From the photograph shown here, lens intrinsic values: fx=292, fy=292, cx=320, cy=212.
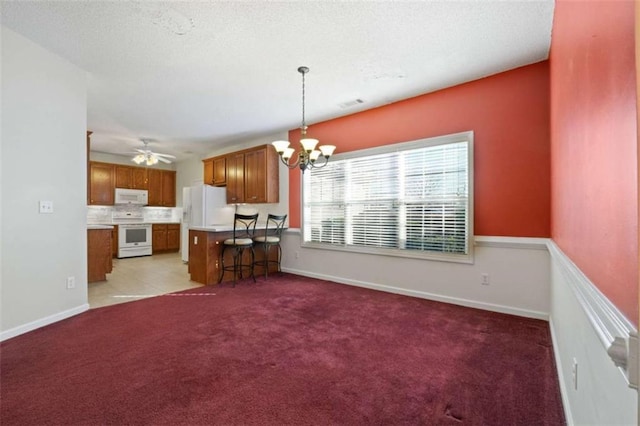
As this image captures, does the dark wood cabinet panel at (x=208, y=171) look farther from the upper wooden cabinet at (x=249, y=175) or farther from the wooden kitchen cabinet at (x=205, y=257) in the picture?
the wooden kitchen cabinet at (x=205, y=257)

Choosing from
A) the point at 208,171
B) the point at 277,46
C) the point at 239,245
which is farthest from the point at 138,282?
the point at 277,46

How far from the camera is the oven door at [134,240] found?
7121 millimetres

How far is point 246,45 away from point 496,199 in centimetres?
302

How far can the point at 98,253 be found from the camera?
458cm

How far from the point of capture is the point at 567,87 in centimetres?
168

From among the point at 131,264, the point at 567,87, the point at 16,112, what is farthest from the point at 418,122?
the point at 131,264

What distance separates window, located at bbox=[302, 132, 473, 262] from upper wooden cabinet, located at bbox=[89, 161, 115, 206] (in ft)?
17.9

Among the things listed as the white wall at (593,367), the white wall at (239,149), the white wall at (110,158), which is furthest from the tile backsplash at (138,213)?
the white wall at (593,367)

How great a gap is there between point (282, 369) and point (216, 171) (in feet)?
18.3

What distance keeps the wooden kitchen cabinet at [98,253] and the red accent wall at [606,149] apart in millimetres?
5645

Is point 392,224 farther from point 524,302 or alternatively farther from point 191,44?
point 191,44

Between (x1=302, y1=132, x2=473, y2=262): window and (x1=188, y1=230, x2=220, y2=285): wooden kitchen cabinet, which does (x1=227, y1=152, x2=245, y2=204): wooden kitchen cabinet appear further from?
(x1=302, y1=132, x2=473, y2=262): window

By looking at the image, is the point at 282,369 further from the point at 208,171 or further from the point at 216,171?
the point at 208,171

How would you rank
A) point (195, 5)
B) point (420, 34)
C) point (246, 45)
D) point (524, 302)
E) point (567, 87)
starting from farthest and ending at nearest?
1. point (524, 302)
2. point (246, 45)
3. point (420, 34)
4. point (195, 5)
5. point (567, 87)
